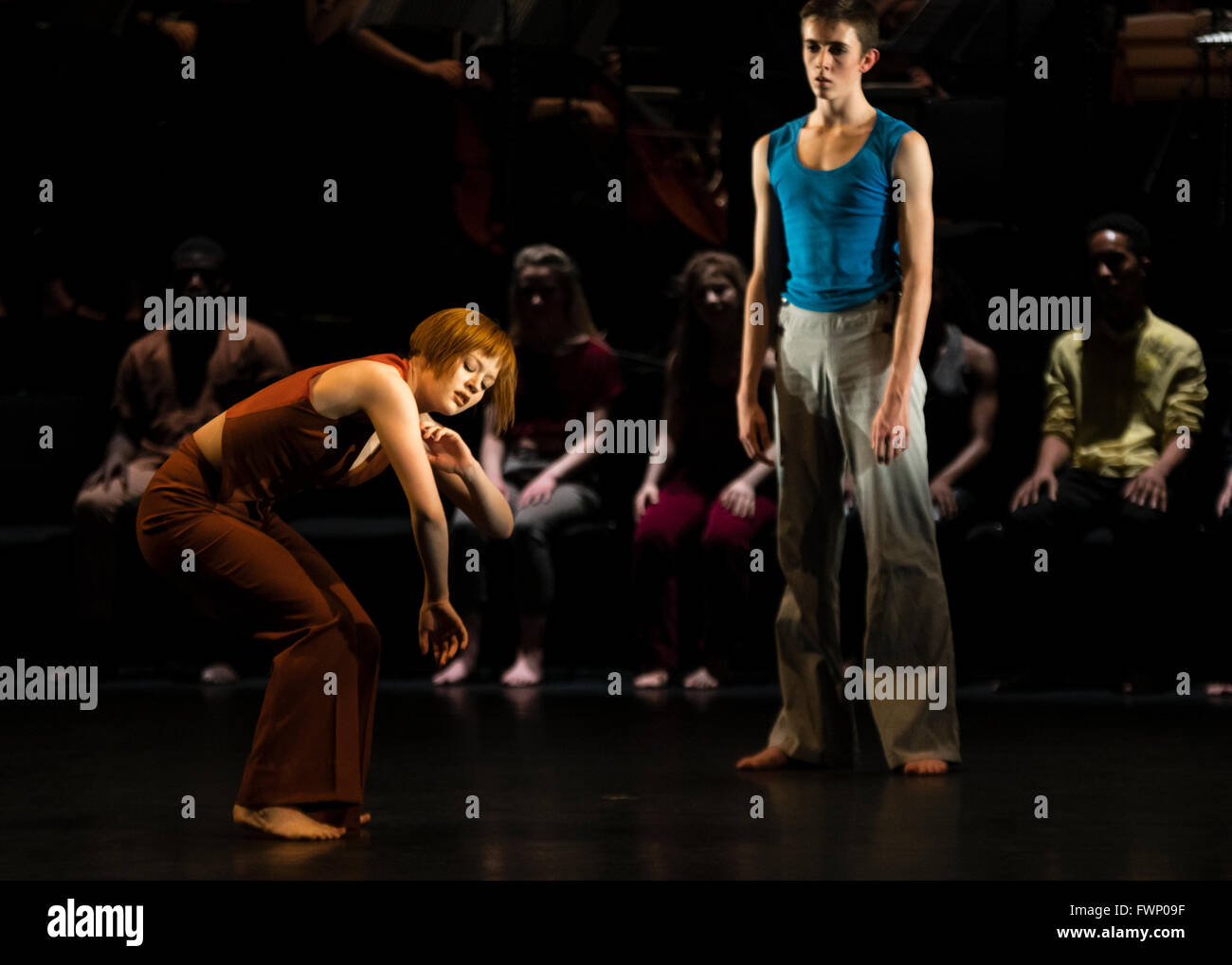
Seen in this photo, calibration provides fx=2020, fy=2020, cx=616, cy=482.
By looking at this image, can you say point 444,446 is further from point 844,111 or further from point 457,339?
point 844,111

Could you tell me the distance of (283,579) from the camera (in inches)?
133

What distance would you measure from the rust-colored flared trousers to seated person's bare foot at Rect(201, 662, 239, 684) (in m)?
2.45

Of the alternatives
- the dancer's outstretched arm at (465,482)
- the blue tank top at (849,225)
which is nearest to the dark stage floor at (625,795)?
the dancer's outstretched arm at (465,482)

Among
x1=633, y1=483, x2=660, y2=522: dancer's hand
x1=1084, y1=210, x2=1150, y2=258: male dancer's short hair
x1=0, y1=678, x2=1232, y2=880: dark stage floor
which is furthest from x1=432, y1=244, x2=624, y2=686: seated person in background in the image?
x1=1084, y1=210, x2=1150, y2=258: male dancer's short hair

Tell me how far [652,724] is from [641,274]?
238 cm

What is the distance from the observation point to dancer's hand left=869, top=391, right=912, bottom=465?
13.0ft

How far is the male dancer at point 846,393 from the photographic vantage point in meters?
4.04

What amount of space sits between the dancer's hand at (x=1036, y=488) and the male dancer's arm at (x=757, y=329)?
173 cm

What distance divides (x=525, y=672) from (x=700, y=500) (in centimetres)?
72

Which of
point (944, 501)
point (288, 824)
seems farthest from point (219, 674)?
point (288, 824)

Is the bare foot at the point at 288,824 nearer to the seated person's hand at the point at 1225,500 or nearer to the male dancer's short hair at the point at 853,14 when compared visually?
the male dancer's short hair at the point at 853,14
